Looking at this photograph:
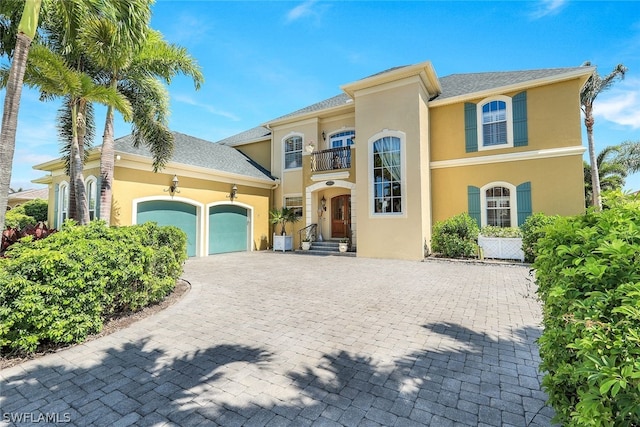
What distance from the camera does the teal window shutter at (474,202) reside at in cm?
1230

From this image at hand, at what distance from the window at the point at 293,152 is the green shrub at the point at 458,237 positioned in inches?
350

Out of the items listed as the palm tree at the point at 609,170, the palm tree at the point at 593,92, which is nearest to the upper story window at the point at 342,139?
the palm tree at the point at 593,92

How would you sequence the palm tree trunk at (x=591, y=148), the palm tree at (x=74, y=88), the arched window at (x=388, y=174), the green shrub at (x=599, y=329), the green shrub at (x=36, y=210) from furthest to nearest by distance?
the green shrub at (x=36, y=210) < the palm tree trunk at (x=591, y=148) < the arched window at (x=388, y=174) < the palm tree at (x=74, y=88) < the green shrub at (x=599, y=329)

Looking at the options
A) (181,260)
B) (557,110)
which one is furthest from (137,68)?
(557,110)

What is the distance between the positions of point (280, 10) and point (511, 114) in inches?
404

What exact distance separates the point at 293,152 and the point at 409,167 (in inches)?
298

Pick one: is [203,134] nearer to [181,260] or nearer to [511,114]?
[181,260]

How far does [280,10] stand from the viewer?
27.8ft


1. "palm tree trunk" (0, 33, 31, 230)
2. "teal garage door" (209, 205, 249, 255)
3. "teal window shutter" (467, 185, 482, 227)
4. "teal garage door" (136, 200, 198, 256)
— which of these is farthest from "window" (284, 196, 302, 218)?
"palm tree trunk" (0, 33, 31, 230)

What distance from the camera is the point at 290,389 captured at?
2.99 meters

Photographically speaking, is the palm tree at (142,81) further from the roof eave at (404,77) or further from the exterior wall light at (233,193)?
the roof eave at (404,77)

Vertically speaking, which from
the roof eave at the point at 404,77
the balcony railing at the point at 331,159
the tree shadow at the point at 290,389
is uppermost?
the roof eave at the point at 404,77

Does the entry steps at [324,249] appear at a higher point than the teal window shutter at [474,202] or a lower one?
lower

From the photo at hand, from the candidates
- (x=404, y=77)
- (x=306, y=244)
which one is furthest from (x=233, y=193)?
(x=404, y=77)
